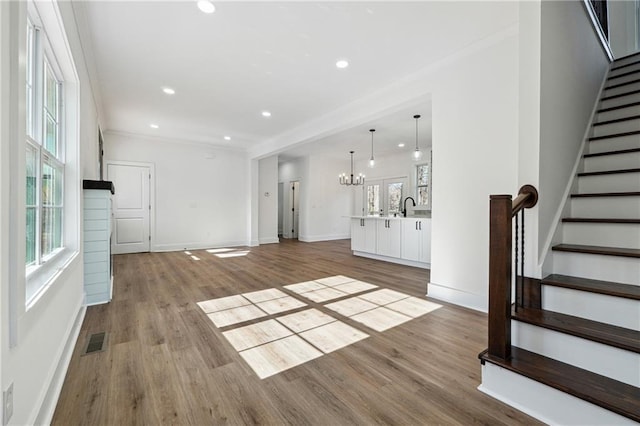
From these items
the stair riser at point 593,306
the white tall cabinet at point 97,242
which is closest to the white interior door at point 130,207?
the white tall cabinet at point 97,242

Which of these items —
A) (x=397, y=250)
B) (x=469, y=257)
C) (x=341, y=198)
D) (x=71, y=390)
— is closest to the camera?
(x=71, y=390)

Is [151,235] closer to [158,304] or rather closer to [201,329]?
[158,304]

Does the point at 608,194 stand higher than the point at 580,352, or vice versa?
the point at 608,194

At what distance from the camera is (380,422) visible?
→ 57.4 inches

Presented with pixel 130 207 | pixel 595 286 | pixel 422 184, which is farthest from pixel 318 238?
pixel 595 286

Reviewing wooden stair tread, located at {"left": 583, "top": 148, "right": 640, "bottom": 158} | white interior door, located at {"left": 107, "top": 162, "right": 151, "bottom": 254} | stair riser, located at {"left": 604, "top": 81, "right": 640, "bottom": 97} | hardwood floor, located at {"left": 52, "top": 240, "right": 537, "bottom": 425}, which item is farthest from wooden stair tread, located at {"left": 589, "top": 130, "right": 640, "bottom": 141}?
white interior door, located at {"left": 107, "top": 162, "right": 151, "bottom": 254}

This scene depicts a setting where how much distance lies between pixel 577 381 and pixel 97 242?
4247 millimetres

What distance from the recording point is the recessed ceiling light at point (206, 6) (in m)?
2.38

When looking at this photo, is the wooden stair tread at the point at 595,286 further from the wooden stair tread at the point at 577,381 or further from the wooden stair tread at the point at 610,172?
the wooden stair tread at the point at 610,172

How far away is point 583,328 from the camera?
158cm

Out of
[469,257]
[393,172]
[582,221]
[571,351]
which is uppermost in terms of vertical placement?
[393,172]

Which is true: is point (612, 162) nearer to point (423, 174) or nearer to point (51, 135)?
point (51, 135)

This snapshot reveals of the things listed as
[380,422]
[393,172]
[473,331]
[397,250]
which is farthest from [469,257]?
[393,172]

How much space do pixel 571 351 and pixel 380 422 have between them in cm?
112
